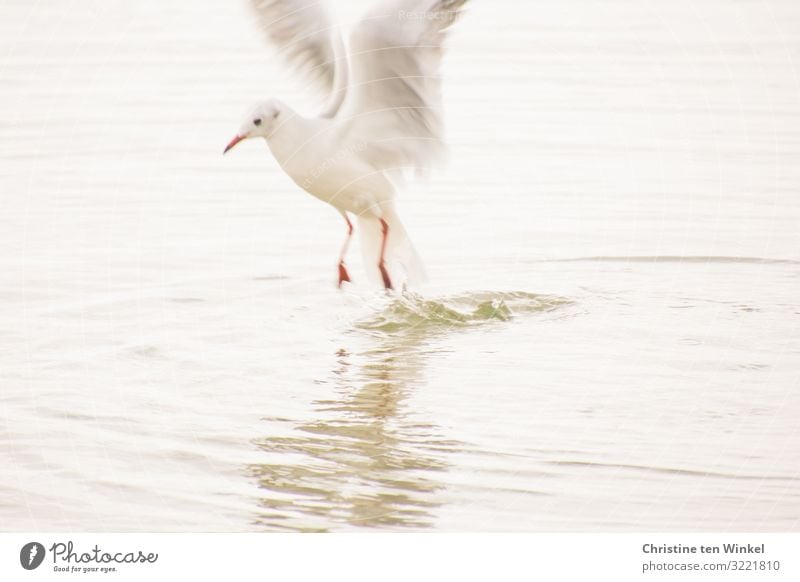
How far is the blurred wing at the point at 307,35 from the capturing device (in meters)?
5.46

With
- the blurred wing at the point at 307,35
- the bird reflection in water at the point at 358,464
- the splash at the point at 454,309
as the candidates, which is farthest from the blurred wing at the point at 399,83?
the bird reflection in water at the point at 358,464

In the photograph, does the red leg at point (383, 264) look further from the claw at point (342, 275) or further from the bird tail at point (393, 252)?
the claw at point (342, 275)

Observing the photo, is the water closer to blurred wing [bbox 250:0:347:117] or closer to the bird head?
blurred wing [bbox 250:0:347:117]

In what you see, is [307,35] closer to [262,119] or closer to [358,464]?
[262,119]

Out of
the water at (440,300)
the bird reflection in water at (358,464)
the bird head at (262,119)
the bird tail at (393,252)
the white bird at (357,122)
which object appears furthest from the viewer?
the bird tail at (393,252)

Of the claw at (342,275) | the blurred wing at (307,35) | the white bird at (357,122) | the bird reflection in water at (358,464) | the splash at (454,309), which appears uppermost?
the blurred wing at (307,35)

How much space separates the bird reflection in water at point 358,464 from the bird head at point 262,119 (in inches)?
42.6

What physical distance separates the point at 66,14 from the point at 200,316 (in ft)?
17.4

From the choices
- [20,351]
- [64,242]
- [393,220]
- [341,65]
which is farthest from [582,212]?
[20,351]

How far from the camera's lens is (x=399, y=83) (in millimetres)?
5312

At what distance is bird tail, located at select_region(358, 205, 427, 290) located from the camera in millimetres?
5754

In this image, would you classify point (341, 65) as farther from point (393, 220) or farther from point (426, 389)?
point (426, 389)

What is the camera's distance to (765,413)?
4.49 metres

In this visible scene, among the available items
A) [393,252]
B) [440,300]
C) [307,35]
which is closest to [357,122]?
[307,35]
